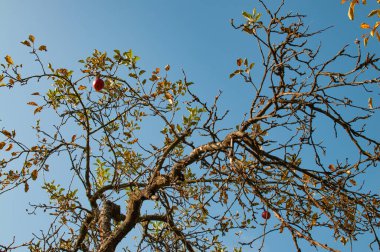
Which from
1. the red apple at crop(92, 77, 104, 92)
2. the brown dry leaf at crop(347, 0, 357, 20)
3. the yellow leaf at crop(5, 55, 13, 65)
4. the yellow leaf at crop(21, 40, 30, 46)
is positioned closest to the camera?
the brown dry leaf at crop(347, 0, 357, 20)

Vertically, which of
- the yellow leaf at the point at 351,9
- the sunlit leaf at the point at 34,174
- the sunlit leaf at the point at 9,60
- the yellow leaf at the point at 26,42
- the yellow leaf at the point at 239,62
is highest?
the yellow leaf at the point at 26,42

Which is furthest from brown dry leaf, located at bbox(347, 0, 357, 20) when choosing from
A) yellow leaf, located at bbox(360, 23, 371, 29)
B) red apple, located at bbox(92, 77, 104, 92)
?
red apple, located at bbox(92, 77, 104, 92)

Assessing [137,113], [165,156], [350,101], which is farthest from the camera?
[137,113]

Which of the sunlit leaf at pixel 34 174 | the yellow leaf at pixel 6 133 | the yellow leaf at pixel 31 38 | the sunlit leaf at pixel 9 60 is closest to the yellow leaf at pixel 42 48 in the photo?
the yellow leaf at pixel 31 38

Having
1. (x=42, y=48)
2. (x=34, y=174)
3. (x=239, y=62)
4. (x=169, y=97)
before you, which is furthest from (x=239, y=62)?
(x=34, y=174)

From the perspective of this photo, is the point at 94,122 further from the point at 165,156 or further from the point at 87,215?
the point at 87,215

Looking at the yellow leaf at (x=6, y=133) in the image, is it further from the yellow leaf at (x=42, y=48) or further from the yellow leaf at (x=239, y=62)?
the yellow leaf at (x=239, y=62)

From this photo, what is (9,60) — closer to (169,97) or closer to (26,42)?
(26,42)

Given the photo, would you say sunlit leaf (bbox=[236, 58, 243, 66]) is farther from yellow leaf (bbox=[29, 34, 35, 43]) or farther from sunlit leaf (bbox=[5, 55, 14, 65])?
sunlit leaf (bbox=[5, 55, 14, 65])

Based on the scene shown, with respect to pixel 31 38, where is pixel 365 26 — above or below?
below

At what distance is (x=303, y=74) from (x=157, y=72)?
7.31 ft

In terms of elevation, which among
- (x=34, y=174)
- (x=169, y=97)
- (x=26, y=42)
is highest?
(x=26, y=42)

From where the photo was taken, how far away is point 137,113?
6.59 meters

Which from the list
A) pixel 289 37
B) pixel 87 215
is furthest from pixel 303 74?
pixel 87 215
